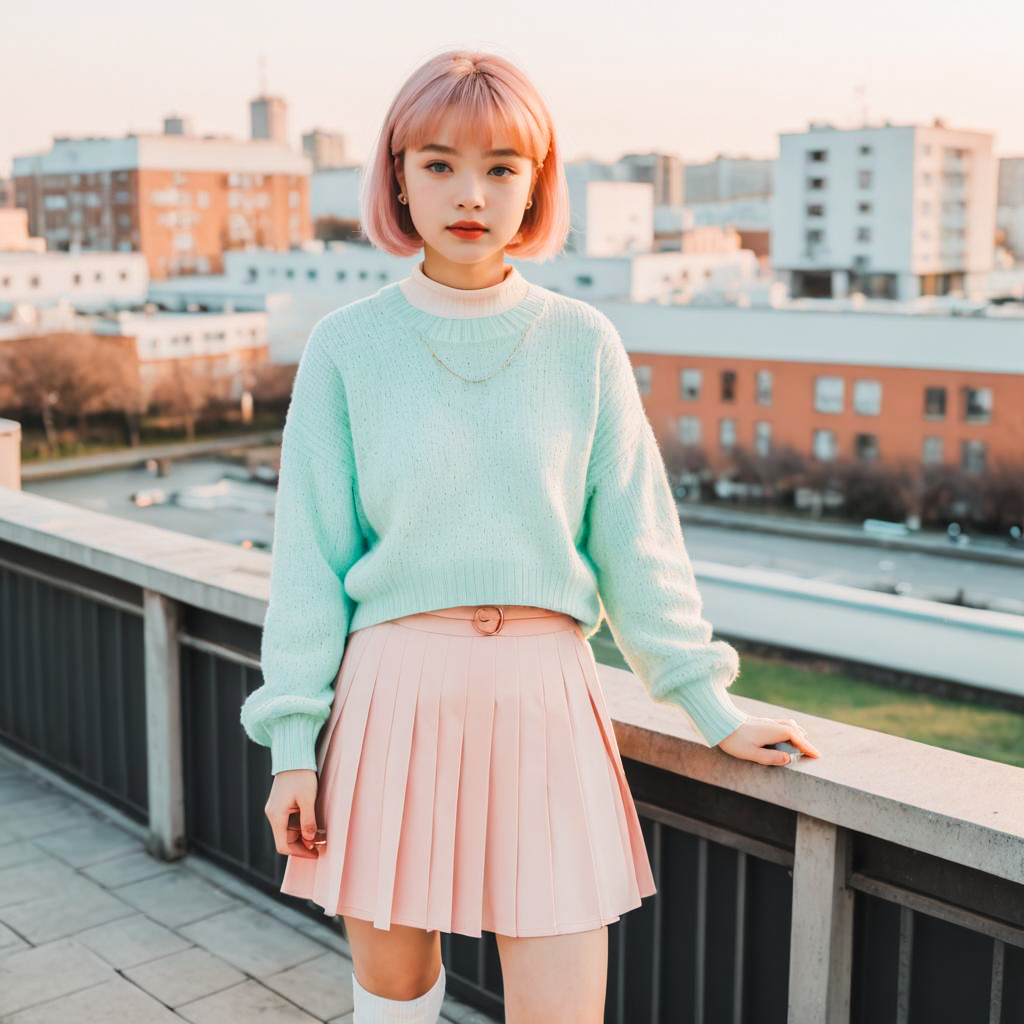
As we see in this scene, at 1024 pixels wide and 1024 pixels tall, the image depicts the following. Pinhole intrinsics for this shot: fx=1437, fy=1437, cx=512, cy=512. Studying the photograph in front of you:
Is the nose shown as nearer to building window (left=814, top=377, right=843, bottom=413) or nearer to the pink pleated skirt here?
the pink pleated skirt

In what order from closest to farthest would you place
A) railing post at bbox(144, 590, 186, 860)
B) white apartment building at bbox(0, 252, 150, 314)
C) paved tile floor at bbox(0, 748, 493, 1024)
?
paved tile floor at bbox(0, 748, 493, 1024) → railing post at bbox(144, 590, 186, 860) → white apartment building at bbox(0, 252, 150, 314)

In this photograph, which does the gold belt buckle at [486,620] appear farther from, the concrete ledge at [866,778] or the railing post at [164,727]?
the railing post at [164,727]

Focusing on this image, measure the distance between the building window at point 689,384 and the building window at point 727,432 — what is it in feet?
3.31

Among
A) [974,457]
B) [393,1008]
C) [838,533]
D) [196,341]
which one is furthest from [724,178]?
[393,1008]

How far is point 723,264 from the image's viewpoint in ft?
183

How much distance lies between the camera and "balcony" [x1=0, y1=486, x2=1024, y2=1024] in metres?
1.68

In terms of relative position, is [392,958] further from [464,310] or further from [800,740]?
[464,310]

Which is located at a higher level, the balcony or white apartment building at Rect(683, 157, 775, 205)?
white apartment building at Rect(683, 157, 775, 205)

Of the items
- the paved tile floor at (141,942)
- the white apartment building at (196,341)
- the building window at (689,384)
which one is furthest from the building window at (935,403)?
the paved tile floor at (141,942)

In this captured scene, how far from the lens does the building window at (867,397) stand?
3562 cm

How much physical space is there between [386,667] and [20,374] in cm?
4434

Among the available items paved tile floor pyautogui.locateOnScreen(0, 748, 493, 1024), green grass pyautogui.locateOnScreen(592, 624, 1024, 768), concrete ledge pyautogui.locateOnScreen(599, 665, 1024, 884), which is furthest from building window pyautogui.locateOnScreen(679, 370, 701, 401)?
concrete ledge pyautogui.locateOnScreen(599, 665, 1024, 884)

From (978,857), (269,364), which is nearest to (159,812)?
(978,857)

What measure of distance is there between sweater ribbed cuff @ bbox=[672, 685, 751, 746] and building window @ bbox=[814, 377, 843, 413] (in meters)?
35.4
